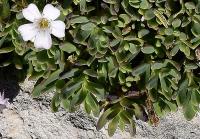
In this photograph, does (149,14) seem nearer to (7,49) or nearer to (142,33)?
(142,33)

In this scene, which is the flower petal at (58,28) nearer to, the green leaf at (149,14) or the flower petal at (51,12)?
the flower petal at (51,12)

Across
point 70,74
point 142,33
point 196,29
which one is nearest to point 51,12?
point 70,74

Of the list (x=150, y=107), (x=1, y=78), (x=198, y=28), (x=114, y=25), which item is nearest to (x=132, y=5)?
(x=114, y=25)

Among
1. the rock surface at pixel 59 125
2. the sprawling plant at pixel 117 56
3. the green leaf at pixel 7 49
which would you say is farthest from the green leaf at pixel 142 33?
the green leaf at pixel 7 49

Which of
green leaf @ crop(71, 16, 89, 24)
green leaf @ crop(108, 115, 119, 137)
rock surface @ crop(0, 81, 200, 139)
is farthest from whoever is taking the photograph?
rock surface @ crop(0, 81, 200, 139)

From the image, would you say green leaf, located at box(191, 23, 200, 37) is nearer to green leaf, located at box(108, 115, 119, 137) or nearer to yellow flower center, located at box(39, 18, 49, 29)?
green leaf, located at box(108, 115, 119, 137)

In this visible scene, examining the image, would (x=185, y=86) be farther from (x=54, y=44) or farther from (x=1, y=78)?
(x=1, y=78)

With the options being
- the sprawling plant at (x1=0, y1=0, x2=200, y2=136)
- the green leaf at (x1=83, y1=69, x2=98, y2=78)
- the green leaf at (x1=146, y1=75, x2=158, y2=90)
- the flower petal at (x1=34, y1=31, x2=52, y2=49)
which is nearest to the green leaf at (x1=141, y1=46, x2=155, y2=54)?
the sprawling plant at (x1=0, y1=0, x2=200, y2=136)
